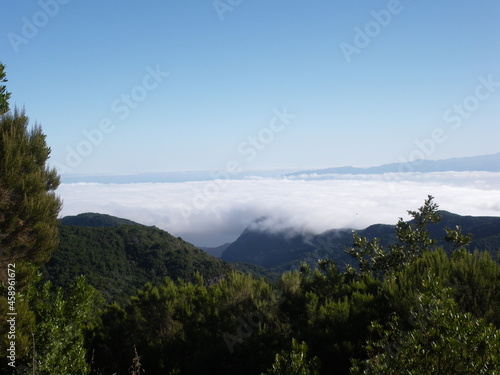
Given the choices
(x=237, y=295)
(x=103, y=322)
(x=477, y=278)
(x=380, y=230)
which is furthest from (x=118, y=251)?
(x=380, y=230)

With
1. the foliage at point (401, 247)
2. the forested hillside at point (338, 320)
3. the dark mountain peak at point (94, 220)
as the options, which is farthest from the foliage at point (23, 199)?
the dark mountain peak at point (94, 220)

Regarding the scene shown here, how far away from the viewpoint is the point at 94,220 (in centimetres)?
11219

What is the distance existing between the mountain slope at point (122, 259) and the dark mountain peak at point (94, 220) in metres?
33.7

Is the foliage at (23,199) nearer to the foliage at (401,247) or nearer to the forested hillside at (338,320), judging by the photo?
the forested hillside at (338,320)

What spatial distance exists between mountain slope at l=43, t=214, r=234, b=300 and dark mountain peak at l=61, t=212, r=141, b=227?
33662 millimetres

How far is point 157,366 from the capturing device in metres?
16.1

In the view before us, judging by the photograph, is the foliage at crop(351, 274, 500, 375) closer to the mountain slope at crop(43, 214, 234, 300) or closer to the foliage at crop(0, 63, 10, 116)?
the foliage at crop(0, 63, 10, 116)

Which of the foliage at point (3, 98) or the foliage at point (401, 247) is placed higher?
the foliage at point (3, 98)

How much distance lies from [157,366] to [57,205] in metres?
8.18

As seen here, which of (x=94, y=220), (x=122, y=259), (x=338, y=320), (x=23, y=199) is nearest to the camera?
(x=338, y=320)

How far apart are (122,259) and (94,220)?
52899 mm

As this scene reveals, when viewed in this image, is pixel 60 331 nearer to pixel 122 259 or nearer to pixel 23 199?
pixel 23 199

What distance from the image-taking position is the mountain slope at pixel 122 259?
52.9 meters

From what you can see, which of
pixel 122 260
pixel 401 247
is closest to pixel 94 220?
pixel 122 260
